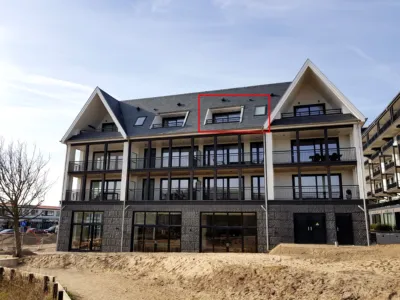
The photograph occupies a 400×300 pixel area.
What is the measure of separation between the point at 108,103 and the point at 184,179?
360 inches

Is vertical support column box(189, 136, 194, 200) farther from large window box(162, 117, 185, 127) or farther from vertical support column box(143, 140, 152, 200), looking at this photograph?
vertical support column box(143, 140, 152, 200)

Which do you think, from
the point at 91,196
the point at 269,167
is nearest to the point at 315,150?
the point at 269,167

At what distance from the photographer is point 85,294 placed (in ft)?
44.5

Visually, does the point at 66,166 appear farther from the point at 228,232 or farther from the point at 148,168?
the point at 228,232

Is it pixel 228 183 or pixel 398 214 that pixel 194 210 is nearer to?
pixel 228 183

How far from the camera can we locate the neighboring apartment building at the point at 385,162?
3425 cm

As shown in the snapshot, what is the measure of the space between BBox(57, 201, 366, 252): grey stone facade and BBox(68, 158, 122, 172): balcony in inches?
114

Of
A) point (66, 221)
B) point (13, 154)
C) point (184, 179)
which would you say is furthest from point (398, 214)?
point (13, 154)

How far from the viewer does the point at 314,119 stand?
72.2ft

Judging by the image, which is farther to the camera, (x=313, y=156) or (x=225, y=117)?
(x=225, y=117)

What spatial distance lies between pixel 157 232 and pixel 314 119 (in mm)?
13424

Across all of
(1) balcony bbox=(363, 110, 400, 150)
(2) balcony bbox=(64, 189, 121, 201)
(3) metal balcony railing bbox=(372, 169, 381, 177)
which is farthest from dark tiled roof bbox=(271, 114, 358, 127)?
(3) metal balcony railing bbox=(372, 169, 381, 177)

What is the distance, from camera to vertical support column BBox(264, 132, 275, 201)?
2142 centimetres

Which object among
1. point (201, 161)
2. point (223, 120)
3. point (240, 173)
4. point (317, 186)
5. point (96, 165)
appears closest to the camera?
point (317, 186)
